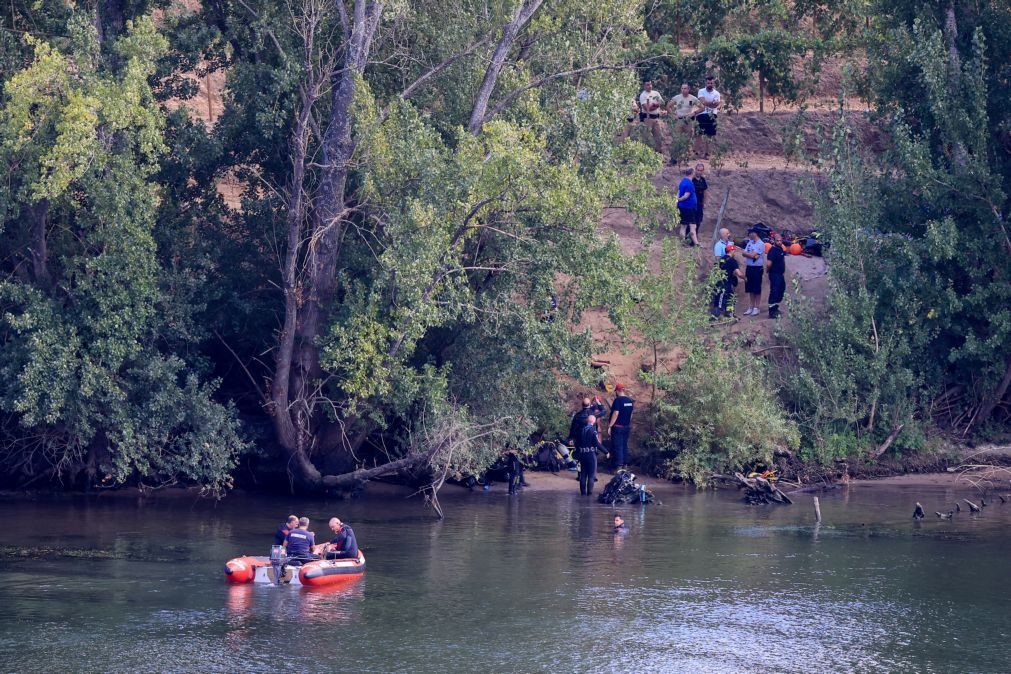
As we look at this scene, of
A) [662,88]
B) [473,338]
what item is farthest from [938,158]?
[473,338]

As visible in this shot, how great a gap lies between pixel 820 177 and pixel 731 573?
1932 cm

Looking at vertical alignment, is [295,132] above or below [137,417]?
above

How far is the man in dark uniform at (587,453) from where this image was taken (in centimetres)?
2855

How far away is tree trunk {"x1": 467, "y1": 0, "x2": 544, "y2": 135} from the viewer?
1054 inches

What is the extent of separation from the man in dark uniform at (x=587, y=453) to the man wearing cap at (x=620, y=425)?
3.13 ft

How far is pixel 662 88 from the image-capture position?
128ft

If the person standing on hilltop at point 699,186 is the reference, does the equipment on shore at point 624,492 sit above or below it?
below

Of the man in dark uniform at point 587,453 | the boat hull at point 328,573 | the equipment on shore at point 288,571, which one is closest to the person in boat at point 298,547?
the equipment on shore at point 288,571

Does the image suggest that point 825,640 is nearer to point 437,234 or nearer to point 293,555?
point 293,555

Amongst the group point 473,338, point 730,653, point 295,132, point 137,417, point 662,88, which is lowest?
point 730,653

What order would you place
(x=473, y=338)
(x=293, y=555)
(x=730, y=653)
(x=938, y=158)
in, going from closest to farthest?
(x=730, y=653), (x=293, y=555), (x=473, y=338), (x=938, y=158)

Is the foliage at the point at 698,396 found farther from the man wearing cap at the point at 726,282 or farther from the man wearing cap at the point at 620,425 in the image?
the man wearing cap at the point at 726,282

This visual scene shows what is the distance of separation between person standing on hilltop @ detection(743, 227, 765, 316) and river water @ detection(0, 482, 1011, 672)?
767 cm

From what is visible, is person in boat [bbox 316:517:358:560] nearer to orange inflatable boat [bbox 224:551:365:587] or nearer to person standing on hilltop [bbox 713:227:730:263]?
orange inflatable boat [bbox 224:551:365:587]
